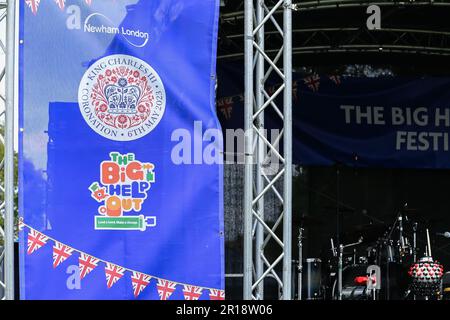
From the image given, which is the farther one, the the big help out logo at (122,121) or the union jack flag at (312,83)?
the union jack flag at (312,83)

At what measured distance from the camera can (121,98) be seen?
275 inches

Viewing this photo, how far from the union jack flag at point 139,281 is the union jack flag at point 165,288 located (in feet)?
0.32

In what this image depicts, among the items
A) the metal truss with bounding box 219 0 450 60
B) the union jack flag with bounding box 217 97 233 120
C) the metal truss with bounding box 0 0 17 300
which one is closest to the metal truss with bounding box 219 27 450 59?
the metal truss with bounding box 219 0 450 60

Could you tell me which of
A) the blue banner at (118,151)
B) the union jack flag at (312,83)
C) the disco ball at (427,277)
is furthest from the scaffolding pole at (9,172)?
the union jack flag at (312,83)

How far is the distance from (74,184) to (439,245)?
678cm

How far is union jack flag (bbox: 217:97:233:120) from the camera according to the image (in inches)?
448

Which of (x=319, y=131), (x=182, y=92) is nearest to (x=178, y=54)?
(x=182, y=92)

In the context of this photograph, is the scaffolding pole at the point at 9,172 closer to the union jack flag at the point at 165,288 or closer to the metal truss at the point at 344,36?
the union jack flag at the point at 165,288

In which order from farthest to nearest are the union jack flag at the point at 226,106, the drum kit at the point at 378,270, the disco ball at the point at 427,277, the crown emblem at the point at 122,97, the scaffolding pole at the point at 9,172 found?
the union jack flag at the point at 226,106, the drum kit at the point at 378,270, the disco ball at the point at 427,277, the crown emblem at the point at 122,97, the scaffolding pole at the point at 9,172

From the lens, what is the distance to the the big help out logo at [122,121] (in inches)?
271

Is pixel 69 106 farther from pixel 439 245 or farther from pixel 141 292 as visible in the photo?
pixel 439 245

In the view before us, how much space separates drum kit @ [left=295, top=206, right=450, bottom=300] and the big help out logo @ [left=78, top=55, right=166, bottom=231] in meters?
4.06

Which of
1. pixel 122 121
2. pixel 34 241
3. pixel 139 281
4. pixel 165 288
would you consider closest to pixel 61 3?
pixel 122 121
